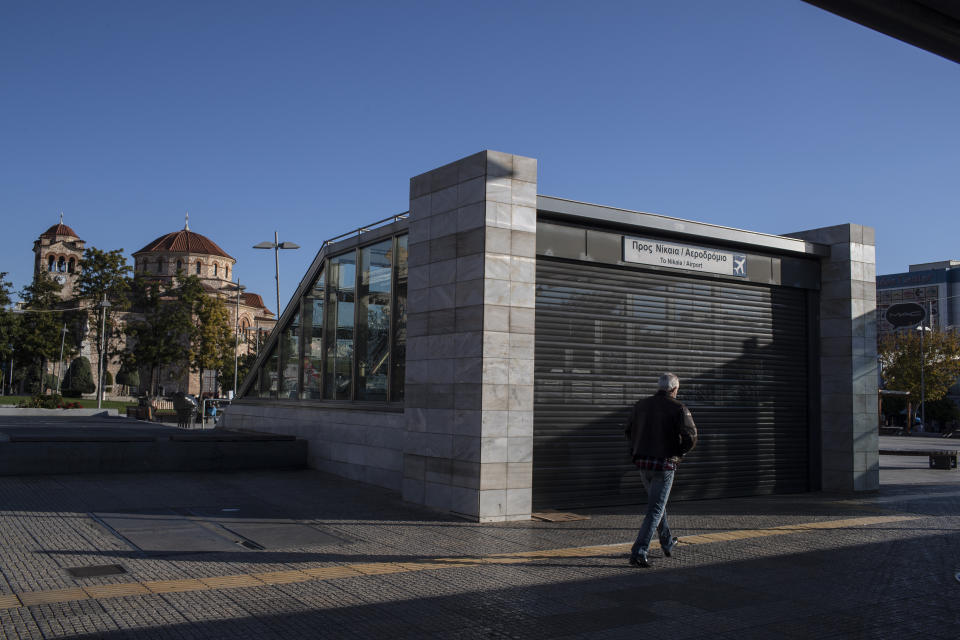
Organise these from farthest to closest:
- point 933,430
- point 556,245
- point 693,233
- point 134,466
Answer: point 933,430
point 134,466
point 693,233
point 556,245

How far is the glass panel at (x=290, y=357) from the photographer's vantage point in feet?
56.3

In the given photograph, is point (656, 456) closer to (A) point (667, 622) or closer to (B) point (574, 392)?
(A) point (667, 622)

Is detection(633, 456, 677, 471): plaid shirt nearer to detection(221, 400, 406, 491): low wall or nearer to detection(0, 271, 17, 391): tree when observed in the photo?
detection(221, 400, 406, 491): low wall

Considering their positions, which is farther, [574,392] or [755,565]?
[574,392]

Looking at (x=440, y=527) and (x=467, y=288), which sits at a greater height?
(x=467, y=288)

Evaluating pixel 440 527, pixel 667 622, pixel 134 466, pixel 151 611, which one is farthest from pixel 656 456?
pixel 134 466

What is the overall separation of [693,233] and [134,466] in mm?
10096

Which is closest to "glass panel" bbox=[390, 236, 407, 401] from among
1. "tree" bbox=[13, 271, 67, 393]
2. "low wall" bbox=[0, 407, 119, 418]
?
"low wall" bbox=[0, 407, 119, 418]

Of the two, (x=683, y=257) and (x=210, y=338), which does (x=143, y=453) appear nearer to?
(x=683, y=257)

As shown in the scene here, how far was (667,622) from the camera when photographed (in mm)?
5820

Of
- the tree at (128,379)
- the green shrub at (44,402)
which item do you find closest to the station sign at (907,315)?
the green shrub at (44,402)

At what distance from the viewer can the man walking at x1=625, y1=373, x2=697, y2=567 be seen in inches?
A: 307

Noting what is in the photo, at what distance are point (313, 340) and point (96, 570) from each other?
9503 millimetres

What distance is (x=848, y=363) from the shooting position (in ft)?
47.2
